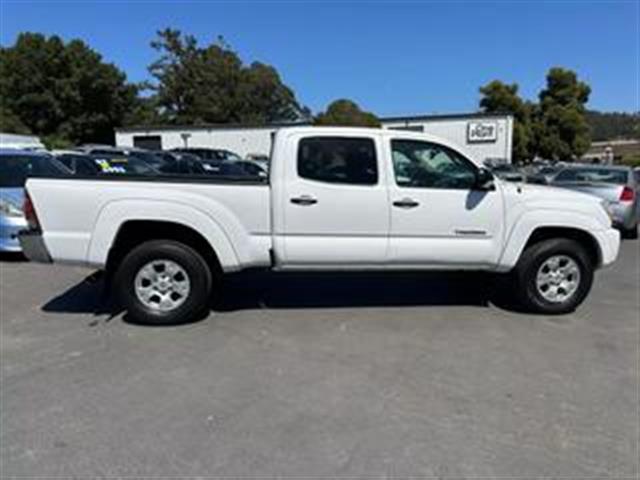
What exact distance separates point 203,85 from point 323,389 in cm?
7596

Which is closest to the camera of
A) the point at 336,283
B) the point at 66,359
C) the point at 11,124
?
the point at 66,359

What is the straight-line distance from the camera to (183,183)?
234 inches

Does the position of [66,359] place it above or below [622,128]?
below

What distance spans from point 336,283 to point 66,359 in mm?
3574

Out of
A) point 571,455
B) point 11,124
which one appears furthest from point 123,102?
point 571,455

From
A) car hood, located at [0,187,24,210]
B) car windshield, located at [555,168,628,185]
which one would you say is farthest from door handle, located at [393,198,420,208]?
car windshield, located at [555,168,628,185]

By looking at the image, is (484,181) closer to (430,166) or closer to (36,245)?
(430,166)

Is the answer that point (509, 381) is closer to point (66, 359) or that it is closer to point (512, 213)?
point (512, 213)

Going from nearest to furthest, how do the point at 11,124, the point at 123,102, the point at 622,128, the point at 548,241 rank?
the point at 548,241, the point at 11,124, the point at 123,102, the point at 622,128

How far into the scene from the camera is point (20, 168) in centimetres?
962

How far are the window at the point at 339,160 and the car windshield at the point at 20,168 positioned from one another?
4.98m

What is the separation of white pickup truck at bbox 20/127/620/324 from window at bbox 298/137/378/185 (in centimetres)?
1

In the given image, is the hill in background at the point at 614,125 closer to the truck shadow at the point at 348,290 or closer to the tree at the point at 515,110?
the tree at the point at 515,110

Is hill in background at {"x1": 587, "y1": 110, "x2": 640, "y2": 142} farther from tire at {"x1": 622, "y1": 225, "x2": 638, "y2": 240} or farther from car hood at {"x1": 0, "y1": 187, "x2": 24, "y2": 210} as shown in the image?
car hood at {"x1": 0, "y1": 187, "x2": 24, "y2": 210}
